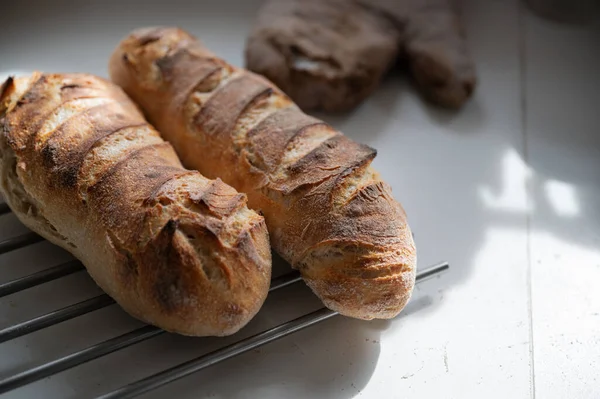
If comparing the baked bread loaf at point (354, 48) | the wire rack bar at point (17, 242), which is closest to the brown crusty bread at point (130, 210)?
the wire rack bar at point (17, 242)

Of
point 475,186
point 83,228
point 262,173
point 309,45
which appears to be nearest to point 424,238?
point 475,186

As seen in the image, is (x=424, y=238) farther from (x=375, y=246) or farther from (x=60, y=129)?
(x=60, y=129)

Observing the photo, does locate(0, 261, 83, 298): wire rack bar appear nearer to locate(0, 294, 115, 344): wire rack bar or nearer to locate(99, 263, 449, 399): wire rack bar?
locate(0, 294, 115, 344): wire rack bar

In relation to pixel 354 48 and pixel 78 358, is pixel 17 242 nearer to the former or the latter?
pixel 78 358

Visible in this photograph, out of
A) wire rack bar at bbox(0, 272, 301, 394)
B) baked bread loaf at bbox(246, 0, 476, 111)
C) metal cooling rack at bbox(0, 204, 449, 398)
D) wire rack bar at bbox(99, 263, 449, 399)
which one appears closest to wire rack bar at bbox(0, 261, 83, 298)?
metal cooling rack at bbox(0, 204, 449, 398)

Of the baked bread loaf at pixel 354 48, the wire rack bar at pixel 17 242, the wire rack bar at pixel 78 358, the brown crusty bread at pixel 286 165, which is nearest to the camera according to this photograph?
the wire rack bar at pixel 78 358

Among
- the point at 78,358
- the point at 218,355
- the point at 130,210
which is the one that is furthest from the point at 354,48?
the point at 78,358

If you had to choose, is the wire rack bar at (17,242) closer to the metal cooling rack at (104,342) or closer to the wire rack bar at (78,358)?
the metal cooling rack at (104,342)
